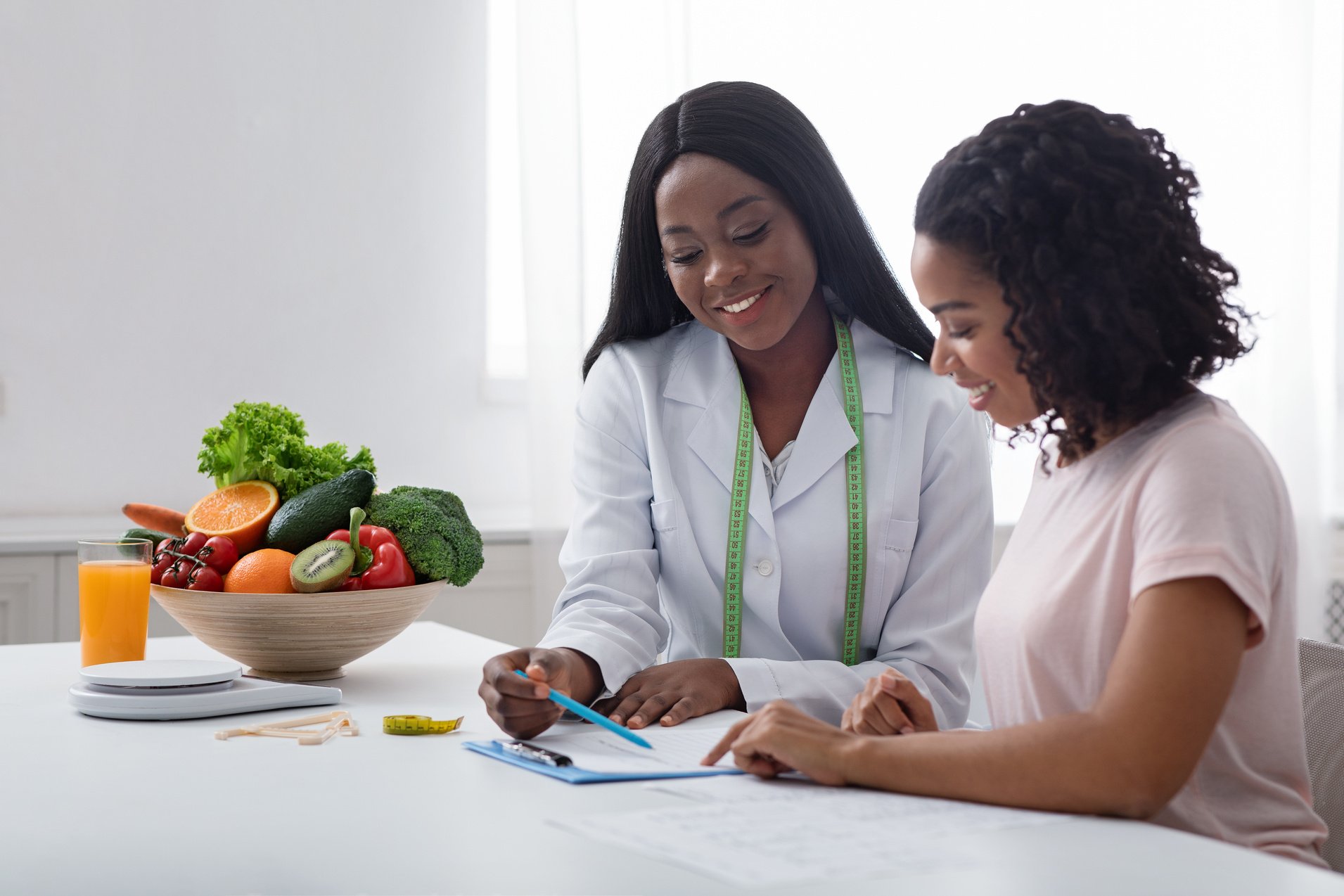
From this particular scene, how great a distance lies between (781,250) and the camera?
174 cm

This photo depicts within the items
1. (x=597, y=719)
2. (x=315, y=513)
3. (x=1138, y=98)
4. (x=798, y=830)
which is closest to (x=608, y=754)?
(x=597, y=719)

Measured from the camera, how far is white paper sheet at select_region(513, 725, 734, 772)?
1.17m

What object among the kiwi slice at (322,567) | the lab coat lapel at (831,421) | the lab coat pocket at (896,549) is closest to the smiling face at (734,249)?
the lab coat lapel at (831,421)

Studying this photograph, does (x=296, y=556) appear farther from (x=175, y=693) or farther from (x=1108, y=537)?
(x=1108, y=537)

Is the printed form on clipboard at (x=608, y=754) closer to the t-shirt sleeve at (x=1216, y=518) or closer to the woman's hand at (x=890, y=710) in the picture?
the woman's hand at (x=890, y=710)

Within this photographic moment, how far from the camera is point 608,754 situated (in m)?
1.24

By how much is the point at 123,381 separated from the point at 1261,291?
10.6 ft

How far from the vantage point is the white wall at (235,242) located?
2.90 meters

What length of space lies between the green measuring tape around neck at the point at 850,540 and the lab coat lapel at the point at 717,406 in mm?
14

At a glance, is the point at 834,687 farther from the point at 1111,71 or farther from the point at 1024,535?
the point at 1111,71

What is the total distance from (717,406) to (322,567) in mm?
612

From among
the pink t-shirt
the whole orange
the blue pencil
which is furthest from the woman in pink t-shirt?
the whole orange

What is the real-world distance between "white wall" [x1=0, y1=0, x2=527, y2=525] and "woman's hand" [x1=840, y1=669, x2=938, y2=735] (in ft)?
6.71

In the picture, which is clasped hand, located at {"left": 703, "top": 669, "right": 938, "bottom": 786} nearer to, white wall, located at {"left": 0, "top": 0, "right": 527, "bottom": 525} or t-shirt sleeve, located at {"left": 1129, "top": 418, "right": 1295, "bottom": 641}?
t-shirt sleeve, located at {"left": 1129, "top": 418, "right": 1295, "bottom": 641}
